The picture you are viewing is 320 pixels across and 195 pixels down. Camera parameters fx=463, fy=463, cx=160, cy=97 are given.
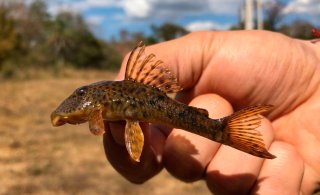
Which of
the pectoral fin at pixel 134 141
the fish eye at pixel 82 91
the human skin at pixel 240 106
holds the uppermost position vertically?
the fish eye at pixel 82 91

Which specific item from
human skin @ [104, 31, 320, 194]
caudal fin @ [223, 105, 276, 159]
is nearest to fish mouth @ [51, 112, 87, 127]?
human skin @ [104, 31, 320, 194]

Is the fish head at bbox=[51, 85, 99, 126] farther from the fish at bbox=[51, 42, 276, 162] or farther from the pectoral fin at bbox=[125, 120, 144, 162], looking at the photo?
the pectoral fin at bbox=[125, 120, 144, 162]

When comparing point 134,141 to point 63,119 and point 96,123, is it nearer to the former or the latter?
point 96,123

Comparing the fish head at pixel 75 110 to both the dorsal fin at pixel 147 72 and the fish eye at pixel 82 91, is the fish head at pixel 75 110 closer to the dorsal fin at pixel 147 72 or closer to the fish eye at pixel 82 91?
the fish eye at pixel 82 91

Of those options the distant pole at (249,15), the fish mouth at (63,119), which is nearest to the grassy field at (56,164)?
the distant pole at (249,15)

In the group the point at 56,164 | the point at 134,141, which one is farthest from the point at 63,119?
the point at 56,164

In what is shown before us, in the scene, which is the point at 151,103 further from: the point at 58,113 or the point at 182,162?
the point at 182,162
